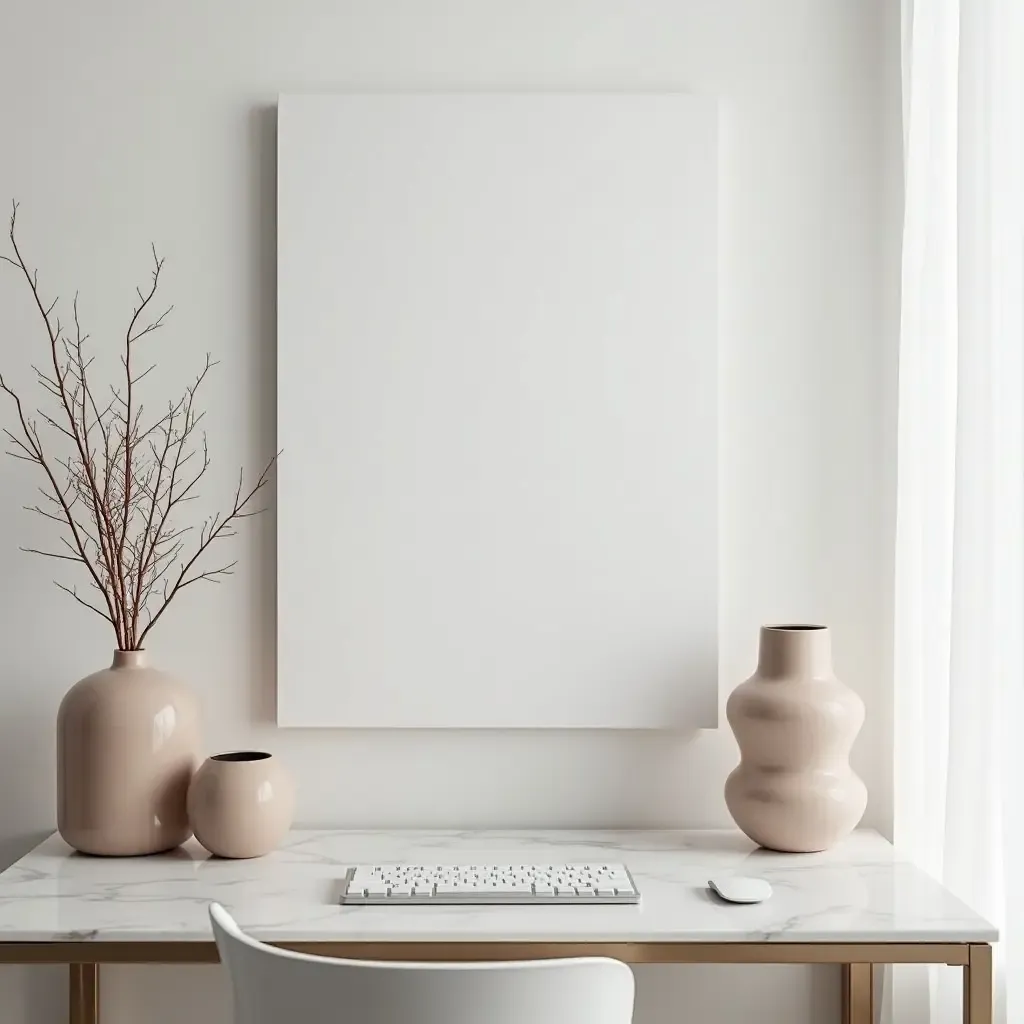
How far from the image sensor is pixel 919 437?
1.87m

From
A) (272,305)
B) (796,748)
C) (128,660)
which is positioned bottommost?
(796,748)

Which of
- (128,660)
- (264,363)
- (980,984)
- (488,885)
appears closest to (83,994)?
(128,660)

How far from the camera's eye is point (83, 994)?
1.90 m

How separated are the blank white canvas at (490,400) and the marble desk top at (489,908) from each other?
0.80 ft

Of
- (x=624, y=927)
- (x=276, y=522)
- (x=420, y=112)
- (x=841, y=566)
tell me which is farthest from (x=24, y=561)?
(x=841, y=566)

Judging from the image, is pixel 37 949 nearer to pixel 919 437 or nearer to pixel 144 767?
pixel 144 767

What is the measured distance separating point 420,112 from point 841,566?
1.06 metres

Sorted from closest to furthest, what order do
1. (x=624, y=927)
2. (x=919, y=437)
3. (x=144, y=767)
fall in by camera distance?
(x=624, y=927) < (x=144, y=767) < (x=919, y=437)

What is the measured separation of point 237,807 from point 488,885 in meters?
0.41

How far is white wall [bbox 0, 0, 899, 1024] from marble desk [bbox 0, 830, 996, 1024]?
0.78 ft

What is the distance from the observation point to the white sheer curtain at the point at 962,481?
5.15ft

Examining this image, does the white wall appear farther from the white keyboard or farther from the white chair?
the white chair

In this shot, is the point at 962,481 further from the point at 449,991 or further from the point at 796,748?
the point at 449,991

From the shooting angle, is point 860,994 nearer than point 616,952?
No
